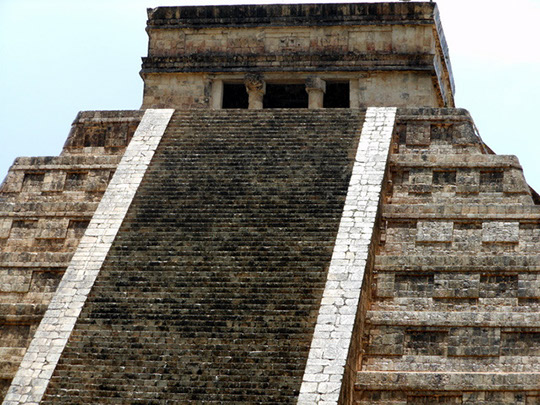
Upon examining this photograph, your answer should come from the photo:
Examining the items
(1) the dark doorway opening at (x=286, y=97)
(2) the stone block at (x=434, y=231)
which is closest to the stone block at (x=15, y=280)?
(2) the stone block at (x=434, y=231)

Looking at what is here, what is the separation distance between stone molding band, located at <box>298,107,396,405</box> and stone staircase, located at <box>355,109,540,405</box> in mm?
316

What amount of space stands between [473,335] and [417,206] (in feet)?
6.58

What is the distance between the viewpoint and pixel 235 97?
19578 millimetres

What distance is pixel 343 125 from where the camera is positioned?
16438 mm

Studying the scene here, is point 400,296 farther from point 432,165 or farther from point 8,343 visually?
point 8,343

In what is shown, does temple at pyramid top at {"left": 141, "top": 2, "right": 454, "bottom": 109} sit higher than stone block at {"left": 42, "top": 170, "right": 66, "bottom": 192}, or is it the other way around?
temple at pyramid top at {"left": 141, "top": 2, "right": 454, "bottom": 109}

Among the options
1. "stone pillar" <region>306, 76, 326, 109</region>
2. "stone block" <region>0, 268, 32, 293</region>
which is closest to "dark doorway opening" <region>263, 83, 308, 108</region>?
"stone pillar" <region>306, 76, 326, 109</region>

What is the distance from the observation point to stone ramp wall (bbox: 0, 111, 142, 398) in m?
14.5

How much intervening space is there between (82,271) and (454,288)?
4178 mm

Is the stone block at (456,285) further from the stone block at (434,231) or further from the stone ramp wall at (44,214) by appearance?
the stone ramp wall at (44,214)

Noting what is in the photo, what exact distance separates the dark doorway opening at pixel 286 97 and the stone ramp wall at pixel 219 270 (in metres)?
2.80

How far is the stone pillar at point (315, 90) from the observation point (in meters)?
18.7

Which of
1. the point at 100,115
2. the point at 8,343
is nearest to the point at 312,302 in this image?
the point at 8,343

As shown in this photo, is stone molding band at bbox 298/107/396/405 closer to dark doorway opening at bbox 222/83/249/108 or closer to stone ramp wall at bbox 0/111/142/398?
stone ramp wall at bbox 0/111/142/398
